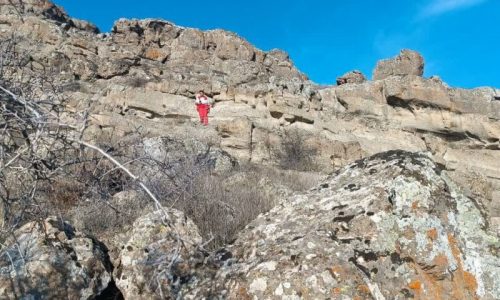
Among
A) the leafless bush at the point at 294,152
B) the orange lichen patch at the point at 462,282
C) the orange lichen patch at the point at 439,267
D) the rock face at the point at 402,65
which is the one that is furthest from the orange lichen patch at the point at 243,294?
the rock face at the point at 402,65

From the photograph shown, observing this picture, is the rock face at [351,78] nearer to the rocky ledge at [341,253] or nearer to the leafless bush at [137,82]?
the leafless bush at [137,82]

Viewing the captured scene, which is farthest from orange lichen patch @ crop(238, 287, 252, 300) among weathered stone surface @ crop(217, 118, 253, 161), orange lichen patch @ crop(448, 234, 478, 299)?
weathered stone surface @ crop(217, 118, 253, 161)

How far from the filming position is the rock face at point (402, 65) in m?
30.0

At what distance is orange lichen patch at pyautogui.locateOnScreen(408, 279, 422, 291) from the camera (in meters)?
3.58

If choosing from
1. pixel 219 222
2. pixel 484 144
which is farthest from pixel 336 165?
pixel 219 222

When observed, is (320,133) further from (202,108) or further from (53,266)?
(53,266)

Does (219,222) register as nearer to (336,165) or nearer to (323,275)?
(323,275)

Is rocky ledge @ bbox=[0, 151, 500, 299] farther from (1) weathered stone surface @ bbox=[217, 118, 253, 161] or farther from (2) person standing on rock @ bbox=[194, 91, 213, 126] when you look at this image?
(2) person standing on rock @ bbox=[194, 91, 213, 126]

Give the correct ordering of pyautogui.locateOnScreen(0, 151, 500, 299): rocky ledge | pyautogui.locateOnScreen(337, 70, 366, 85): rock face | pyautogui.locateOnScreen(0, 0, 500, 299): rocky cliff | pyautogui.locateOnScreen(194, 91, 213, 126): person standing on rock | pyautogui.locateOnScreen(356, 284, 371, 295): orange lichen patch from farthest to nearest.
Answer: pyautogui.locateOnScreen(337, 70, 366, 85): rock face < pyautogui.locateOnScreen(194, 91, 213, 126): person standing on rock < pyautogui.locateOnScreen(0, 0, 500, 299): rocky cliff < pyautogui.locateOnScreen(0, 151, 500, 299): rocky ledge < pyautogui.locateOnScreen(356, 284, 371, 295): orange lichen patch

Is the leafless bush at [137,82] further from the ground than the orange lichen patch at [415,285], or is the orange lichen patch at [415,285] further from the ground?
the leafless bush at [137,82]

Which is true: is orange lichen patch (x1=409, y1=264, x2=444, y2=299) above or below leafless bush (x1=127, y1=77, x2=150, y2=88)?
below

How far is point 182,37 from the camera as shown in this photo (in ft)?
104

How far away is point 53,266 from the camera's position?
158 inches

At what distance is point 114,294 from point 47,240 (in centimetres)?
68
